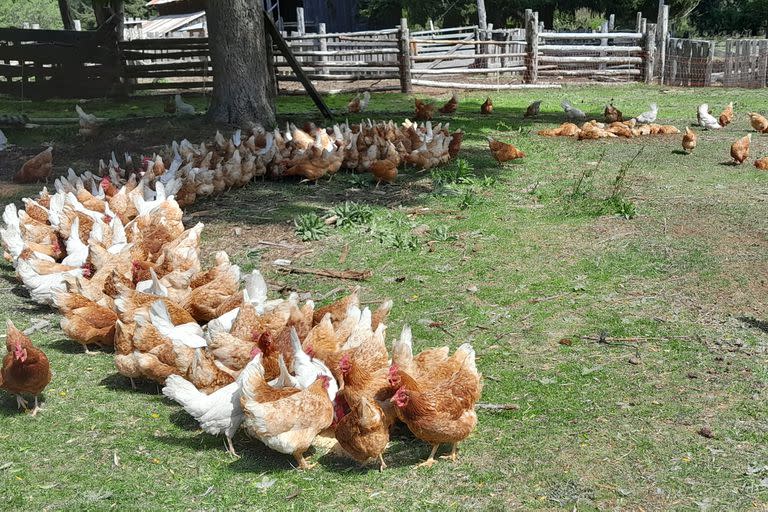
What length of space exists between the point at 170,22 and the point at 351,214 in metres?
40.2

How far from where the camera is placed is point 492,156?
12.8 metres

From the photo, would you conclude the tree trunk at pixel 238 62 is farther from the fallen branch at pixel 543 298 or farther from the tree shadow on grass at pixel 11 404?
the tree shadow on grass at pixel 11 404

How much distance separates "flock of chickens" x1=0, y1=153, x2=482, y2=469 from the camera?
4488 mm

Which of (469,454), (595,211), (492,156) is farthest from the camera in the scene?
(492,156)

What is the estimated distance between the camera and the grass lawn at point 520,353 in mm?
4277

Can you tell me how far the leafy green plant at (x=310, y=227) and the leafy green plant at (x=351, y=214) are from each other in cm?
23

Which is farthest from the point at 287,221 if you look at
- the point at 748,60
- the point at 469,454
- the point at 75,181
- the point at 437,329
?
the point at 748,60

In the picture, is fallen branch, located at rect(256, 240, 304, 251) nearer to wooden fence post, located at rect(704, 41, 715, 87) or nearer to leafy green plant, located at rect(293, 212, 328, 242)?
leafy green plant, located at rect(293, 212, 328, 242)

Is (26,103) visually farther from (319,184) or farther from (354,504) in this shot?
(354,504)

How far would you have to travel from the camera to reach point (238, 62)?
14141mm

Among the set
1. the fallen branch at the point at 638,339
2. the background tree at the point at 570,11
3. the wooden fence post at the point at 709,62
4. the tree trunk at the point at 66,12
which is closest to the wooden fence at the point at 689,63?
the wooden fence post at the point at 709,62

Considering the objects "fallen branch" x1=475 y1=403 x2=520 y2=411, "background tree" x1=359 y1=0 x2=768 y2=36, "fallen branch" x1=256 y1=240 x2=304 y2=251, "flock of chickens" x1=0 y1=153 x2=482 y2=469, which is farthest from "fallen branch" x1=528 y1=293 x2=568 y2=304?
"background tree" x1=359 y1=0 x2=768 y2=36

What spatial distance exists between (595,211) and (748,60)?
1772 centimetres

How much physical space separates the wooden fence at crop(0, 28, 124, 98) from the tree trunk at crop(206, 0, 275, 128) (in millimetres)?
10779
